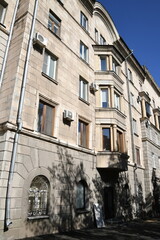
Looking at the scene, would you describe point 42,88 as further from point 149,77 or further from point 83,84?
point 149,77

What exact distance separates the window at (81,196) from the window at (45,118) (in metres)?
3.61

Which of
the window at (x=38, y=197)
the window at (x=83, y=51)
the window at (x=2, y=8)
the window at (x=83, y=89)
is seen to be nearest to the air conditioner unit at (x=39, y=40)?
the window at (x=2, y=8)

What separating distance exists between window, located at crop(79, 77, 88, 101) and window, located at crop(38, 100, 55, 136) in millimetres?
3531

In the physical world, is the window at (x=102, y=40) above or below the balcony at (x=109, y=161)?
above

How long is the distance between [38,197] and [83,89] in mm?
7829

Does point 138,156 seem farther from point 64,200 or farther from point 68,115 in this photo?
point 64,200

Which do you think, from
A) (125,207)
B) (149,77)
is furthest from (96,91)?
(149,77)

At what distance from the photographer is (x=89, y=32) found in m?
15.8

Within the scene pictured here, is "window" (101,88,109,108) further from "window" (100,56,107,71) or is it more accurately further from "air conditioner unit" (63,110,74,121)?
"air conditioner unit" (63,110,74,121)

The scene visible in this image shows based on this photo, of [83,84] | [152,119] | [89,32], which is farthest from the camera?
[152,119]

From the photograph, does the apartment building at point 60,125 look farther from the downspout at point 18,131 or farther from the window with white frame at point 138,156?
the window with white frame at point 138,156

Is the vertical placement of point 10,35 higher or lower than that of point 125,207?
higher

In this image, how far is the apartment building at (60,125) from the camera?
7750 millimetres

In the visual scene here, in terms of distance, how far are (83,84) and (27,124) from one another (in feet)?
20.9
